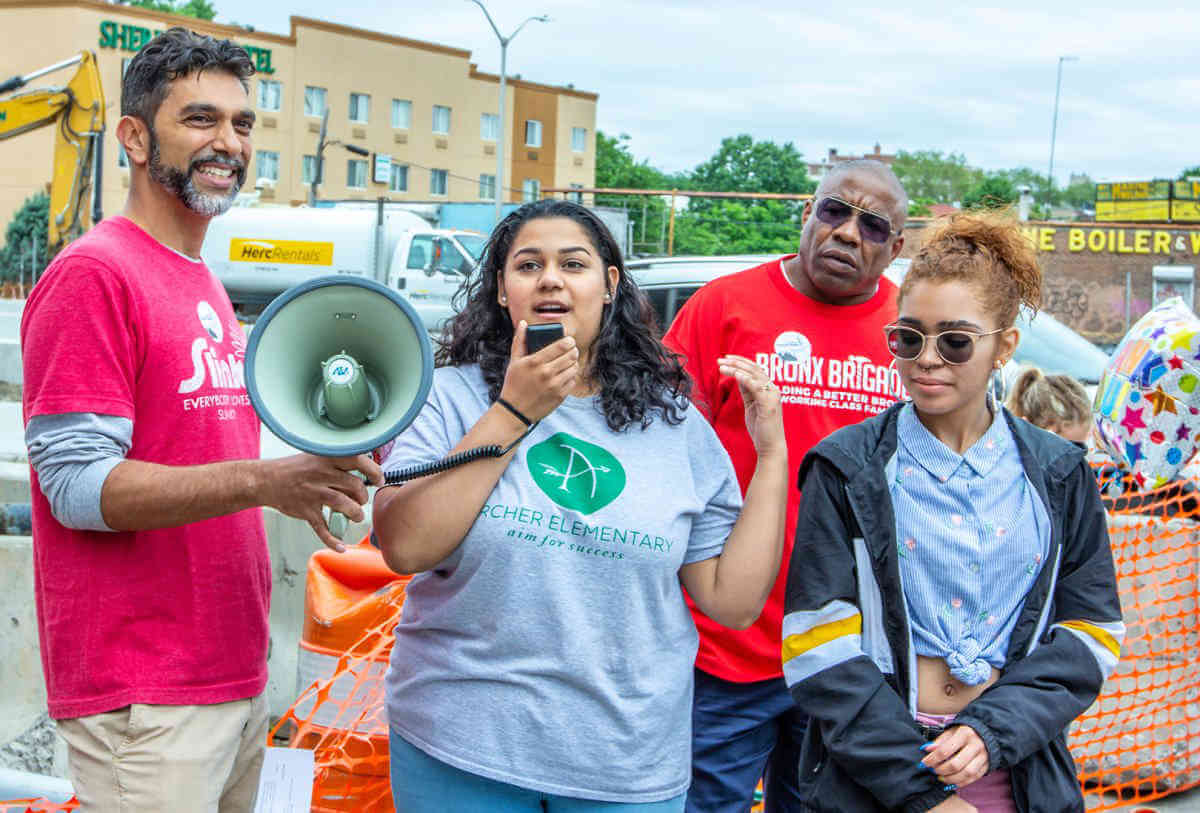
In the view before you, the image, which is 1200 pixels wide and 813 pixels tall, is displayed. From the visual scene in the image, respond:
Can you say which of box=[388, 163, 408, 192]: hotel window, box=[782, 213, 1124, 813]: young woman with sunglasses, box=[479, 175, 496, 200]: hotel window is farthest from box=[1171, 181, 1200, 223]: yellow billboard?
box=[782, 213, 1124, 813]: young woman with sunglasses

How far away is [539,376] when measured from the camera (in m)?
2.18

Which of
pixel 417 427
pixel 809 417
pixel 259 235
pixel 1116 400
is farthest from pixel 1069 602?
pixel 259 235

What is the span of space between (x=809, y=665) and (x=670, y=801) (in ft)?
1.25

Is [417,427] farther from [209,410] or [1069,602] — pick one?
[1069,602]

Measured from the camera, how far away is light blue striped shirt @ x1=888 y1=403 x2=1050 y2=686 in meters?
2.36

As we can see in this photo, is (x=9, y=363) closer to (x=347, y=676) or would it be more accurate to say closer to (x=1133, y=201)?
(x=347, y=676)

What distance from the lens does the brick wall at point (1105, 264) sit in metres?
38.7

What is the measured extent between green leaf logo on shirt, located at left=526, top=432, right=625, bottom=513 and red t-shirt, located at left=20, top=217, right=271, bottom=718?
697mm

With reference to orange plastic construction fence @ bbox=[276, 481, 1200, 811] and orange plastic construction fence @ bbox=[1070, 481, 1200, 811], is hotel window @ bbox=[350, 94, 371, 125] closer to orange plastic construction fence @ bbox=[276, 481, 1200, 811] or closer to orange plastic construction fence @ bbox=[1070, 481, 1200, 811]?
orange plastic construction fence @ bbox=[276, 481, 1200, 811]

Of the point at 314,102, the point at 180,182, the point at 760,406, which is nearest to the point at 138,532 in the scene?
the point at 180,182

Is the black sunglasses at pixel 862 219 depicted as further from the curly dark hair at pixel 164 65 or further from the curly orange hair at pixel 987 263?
the curly dark hair at pixel 164 65

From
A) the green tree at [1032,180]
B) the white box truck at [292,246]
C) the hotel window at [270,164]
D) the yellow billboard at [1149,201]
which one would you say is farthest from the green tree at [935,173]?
the white box truck at [292,246]

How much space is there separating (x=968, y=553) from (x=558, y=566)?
82 centimetres

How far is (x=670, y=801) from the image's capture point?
7.54ft
